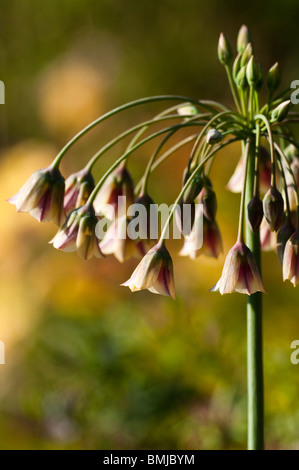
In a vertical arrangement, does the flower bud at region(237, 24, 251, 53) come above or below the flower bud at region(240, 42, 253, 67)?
above

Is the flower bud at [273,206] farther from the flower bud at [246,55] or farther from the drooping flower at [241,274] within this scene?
the flower bud at [246,55]

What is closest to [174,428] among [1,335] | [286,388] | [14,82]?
[286,388]

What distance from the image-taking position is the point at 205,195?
1.05 metres

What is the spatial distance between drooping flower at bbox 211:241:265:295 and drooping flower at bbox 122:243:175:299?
0.09m

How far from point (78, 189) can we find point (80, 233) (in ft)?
0.36

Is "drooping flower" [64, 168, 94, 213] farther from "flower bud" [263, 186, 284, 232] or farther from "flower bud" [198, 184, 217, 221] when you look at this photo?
"flower bud" [263, 186, 284, 232]

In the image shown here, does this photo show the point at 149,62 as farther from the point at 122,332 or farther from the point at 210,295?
the point at 122,332

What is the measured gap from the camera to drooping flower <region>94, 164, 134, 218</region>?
114 cm

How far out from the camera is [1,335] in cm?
344

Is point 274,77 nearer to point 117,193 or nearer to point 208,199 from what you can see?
point 208,199

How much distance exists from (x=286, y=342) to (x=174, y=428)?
652mm

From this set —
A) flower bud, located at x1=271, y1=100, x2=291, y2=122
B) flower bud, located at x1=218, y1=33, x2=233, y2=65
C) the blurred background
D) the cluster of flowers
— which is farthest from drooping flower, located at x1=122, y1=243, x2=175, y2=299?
the blurred background

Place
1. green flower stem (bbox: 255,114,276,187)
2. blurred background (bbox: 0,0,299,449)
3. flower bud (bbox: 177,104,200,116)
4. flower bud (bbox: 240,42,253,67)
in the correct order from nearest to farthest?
green flower stem (bbox: 255,114,276,187), flower bud (bbox: 240,42,253,67), flower bud (bbox: 177,104,200,116), blurred background (bbox: 0,0,299,449)

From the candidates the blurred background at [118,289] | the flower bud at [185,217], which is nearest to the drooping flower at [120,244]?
the flower bud at [185,217]
